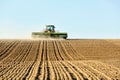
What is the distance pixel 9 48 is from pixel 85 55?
9074mm

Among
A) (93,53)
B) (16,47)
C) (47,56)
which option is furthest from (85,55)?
(16,47)

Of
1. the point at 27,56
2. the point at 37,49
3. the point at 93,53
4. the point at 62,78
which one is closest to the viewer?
the point at 62,78

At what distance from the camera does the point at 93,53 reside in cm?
3353

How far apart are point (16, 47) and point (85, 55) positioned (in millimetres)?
8980

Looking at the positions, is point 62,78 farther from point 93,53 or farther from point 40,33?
point 40,33

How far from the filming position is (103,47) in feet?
126

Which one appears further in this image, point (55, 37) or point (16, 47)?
point (55, 37)

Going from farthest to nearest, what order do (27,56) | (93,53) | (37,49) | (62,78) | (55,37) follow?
(55,37), (37,49), (93,53), (27,56), (62,78)

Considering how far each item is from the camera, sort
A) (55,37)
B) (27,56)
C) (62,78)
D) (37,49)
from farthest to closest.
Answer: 1. (55,37)
2. (37,49)
3. (27,56)
4. (62,78)

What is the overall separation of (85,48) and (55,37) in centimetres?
1295

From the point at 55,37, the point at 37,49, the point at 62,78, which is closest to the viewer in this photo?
the point at 62,78

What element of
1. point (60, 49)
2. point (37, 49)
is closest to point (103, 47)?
point (60, 49)

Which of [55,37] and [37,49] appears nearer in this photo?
[37,49]

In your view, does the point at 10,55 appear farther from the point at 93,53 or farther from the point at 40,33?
the point at 40,33
